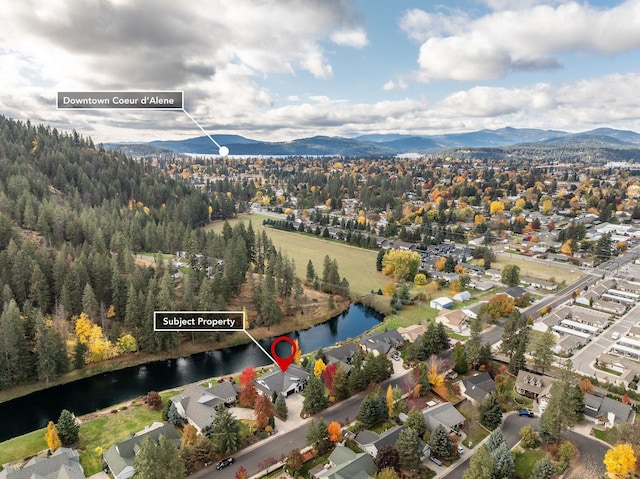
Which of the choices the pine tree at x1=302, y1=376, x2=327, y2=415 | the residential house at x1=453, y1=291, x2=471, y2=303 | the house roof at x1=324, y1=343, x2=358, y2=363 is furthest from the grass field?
the pine tree at x1=302, y1=376, x2=327, y2=415

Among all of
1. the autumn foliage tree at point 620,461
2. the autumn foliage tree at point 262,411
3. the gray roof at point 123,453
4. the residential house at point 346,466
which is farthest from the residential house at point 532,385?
the gray roof at point 123,453

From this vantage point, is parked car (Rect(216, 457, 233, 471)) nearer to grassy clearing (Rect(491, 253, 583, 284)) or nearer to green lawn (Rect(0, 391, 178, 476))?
green lawn (Rect(0, 391, 178, 476))

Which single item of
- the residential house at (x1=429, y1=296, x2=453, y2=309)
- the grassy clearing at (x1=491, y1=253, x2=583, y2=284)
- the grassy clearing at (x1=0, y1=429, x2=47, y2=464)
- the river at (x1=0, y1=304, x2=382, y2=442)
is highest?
the grassy clearing at (x1=491, y1=253, x2=583, y2=284)

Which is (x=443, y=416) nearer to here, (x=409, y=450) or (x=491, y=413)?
(x=491, y=413)

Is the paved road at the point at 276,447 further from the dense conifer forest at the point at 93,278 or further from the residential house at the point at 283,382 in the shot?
the dense conifer forest at the point at 93,278

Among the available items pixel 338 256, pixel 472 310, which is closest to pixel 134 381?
pixel 472 310
